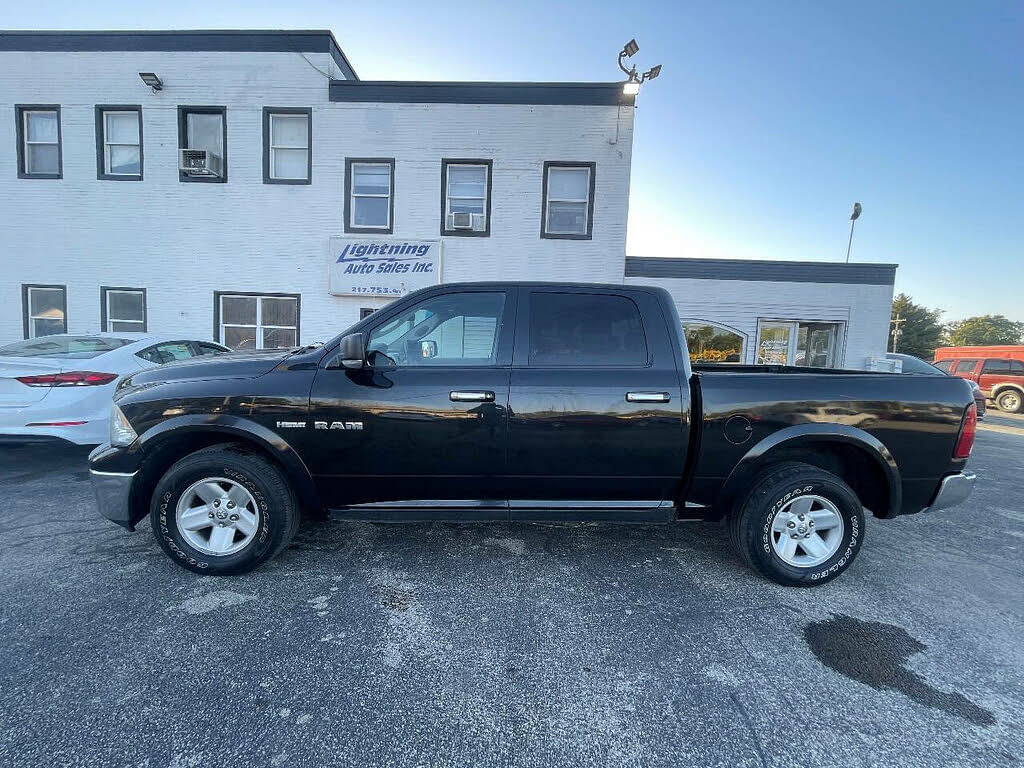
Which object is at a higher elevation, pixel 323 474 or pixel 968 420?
pixel 968 420

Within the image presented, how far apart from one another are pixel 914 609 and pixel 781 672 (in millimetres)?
1342

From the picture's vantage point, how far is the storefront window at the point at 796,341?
11.1 meters

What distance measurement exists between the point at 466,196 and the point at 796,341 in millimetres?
8791

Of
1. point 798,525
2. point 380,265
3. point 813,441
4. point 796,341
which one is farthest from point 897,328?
point 798,525

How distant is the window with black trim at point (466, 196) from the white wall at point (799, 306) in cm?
383

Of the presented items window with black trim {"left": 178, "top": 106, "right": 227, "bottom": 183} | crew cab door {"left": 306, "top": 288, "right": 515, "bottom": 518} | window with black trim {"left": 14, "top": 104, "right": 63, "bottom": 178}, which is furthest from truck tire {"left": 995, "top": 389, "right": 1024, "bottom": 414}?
window with black trim {"left": 14, "top": 104, "right": 63, "bottom": 178}

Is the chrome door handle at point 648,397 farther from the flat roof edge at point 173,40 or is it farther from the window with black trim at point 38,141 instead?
the window with black trim at point 38,141

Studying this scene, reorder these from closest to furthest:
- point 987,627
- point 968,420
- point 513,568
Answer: point 987,627 < point 968,420 < point 513,568

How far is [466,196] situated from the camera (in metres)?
10.1

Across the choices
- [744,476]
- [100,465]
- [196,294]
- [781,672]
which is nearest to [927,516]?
[744,476]

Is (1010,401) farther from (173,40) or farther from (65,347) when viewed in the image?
(173,40)

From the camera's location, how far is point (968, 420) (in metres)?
2.99

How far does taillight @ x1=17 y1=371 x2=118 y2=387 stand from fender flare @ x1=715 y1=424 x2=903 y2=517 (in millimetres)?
6078

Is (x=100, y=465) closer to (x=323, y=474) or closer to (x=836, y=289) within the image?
(x=323, y=474)
